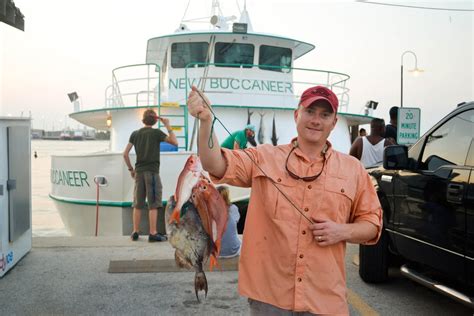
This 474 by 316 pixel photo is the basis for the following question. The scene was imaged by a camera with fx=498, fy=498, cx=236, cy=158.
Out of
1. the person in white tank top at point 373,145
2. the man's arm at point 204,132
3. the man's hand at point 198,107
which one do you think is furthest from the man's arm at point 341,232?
the person in white tank top at point 373,145

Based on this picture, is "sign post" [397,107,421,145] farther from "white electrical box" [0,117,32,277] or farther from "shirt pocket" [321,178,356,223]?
"shirt pocket" [321,178,356,223]

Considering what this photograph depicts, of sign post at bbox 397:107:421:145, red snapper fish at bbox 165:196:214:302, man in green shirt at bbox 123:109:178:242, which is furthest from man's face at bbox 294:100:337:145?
sign post at bbox 397:107:421:145

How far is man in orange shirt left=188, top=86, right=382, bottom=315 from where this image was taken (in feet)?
6.76

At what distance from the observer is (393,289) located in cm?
461

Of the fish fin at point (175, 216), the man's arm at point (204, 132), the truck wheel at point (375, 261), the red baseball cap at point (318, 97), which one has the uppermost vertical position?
the red baseball cap at point (318, 97)

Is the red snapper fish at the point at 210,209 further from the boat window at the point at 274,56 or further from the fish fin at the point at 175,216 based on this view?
the boat window at the point at 274,56

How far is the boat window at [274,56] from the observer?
39.0ft

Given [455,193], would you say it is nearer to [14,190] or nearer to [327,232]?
[327,232]

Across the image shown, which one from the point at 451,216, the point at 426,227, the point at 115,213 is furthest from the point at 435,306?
the point at 115,213

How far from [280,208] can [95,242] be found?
4737mm

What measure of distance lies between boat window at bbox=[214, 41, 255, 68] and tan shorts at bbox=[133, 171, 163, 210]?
5.58m

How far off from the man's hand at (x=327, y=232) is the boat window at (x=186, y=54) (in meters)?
10.0

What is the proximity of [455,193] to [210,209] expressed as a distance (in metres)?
1.59

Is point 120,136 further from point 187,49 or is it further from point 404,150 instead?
point 404,150
